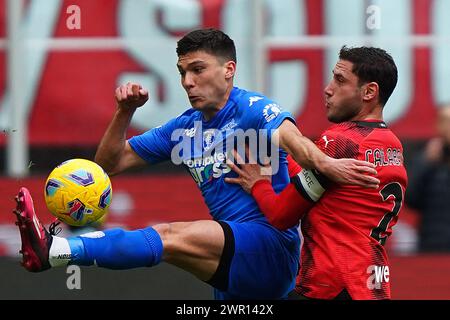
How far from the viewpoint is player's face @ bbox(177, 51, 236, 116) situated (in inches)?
258

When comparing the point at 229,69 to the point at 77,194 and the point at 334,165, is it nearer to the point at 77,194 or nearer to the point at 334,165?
the point at 334,165

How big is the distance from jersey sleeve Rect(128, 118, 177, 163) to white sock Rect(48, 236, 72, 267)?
1236mm

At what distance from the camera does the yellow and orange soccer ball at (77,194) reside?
629 cm

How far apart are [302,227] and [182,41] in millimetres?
1236

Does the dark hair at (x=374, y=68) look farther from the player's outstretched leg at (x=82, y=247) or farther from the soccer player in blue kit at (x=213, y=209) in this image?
the player's outstretched leg at (x=82, y=247)

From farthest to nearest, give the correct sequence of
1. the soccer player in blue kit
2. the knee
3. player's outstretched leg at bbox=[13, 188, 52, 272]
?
the knee → the soccer player in blue kit → player's outstretched leg at bbox=[13, 188, 52, 272]

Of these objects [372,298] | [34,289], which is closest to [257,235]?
[372,298]

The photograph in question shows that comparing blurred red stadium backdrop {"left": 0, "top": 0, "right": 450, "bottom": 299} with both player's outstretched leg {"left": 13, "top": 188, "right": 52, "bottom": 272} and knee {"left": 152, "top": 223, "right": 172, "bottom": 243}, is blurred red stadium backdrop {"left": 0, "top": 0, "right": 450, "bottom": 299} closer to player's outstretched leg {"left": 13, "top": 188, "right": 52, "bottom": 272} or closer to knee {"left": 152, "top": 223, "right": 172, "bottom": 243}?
knee {"left": 152, "top": 223, "right": 172, "bottom": 243}

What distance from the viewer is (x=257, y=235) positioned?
643 cm

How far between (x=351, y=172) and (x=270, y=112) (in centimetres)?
65

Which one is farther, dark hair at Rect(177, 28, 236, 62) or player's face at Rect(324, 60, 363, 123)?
dark hair at Rect(177, 28, 236, 62)

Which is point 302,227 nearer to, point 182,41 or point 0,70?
point 182,41

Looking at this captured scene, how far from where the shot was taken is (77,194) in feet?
20.6

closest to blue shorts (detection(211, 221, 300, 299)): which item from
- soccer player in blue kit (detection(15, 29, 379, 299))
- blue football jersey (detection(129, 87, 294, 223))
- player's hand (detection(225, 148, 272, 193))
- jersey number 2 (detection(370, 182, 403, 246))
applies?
soccer player in blue kit (detection(15, 29, 379, 299))
